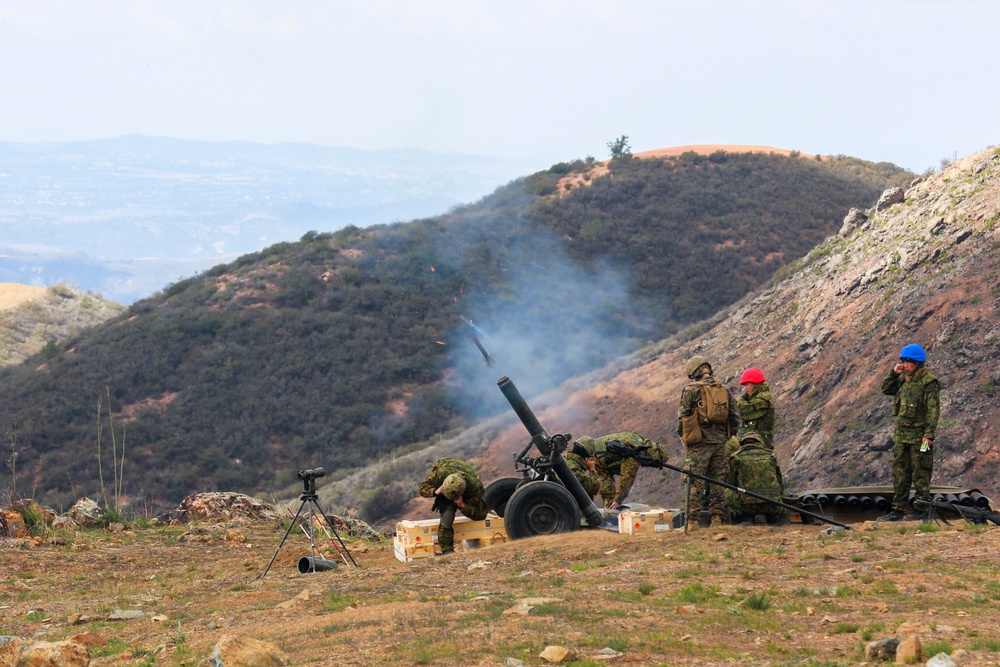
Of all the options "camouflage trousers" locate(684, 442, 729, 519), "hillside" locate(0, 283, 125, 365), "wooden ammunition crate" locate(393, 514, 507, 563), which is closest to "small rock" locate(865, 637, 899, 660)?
"camouflage trousers" locate(684, 442, 729, 519)

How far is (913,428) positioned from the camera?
12.0m

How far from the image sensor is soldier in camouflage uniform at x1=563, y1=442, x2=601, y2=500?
560 inches

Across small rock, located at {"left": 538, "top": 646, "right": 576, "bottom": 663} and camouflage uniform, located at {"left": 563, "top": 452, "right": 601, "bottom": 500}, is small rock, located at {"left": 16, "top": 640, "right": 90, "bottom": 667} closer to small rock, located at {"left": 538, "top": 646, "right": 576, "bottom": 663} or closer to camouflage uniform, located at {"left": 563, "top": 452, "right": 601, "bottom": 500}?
small rock, located at {"left": 538, "top": 646, "right": 576, "bottom": 663}

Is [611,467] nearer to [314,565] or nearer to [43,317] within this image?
[314,565]

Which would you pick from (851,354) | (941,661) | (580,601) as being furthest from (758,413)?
(851,354)

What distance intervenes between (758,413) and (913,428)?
5.74ft

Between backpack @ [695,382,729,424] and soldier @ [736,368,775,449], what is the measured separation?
785 millimetres

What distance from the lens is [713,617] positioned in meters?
7.38

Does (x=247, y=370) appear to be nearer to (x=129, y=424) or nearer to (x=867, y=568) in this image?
(x=129, y=424)

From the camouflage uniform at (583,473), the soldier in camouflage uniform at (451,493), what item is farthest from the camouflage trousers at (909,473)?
the soldier in camouflage uniform at (451,493)

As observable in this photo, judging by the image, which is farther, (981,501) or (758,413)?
(758,413)

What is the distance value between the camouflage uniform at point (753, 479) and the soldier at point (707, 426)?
0.44ft

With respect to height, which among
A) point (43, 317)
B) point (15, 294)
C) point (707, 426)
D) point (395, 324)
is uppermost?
point (15, 294)

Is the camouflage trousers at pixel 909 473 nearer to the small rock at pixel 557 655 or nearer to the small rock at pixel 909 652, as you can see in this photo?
the small rock at pixel 909 652
